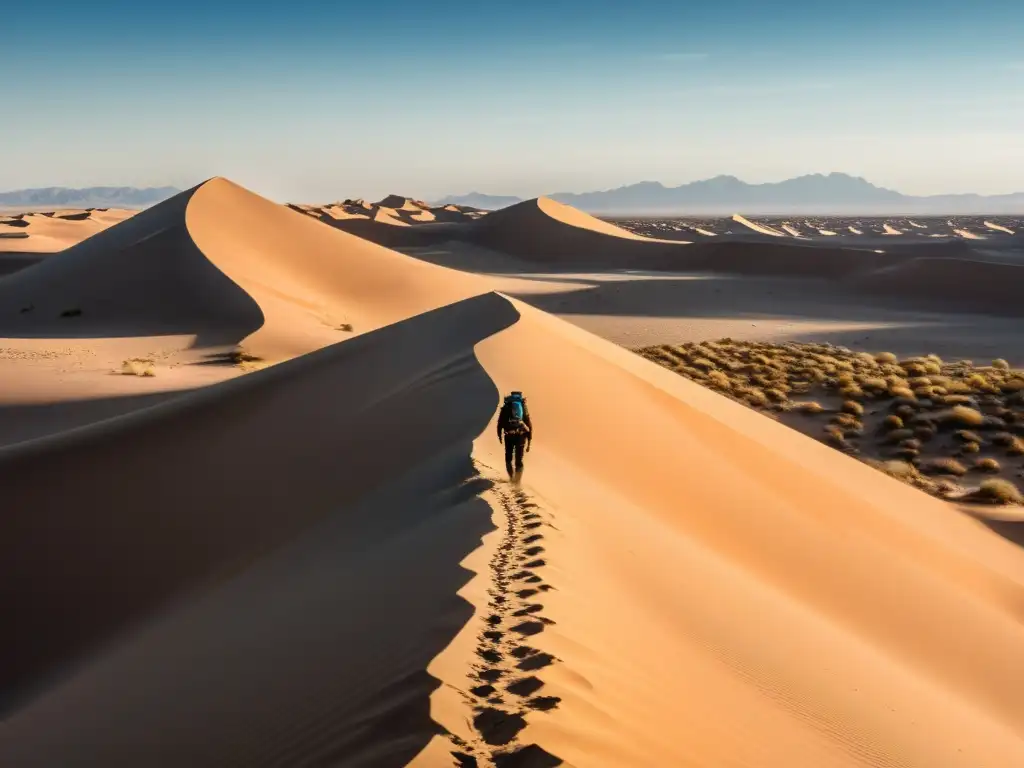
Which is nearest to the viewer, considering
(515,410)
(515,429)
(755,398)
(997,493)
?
(515,429)

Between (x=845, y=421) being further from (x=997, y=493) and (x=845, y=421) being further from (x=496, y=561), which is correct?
(x=496, y=561)

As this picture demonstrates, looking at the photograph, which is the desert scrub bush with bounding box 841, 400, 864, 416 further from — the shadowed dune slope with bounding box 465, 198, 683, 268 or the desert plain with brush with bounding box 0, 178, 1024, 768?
the shadowed dune slope with bounding box 465, 198, 683, 268

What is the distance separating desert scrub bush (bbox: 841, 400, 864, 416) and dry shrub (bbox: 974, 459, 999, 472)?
322cm

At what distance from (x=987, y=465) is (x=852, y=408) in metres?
3.58

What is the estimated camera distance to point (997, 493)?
1267 centimetres

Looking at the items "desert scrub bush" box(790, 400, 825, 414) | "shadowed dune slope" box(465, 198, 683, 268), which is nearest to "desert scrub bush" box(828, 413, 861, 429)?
"desert scrub bush" box(790, 400, 825, 414)

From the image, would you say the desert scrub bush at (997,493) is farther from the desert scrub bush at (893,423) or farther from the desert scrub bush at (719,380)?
the desert scrub bush at (719,380)

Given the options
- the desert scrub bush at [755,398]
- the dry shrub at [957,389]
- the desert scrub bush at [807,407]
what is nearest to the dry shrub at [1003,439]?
the dry shrub at [957,389]

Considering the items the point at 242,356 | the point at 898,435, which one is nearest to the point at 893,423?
the point at 898,435

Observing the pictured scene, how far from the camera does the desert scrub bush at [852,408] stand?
17.5 m

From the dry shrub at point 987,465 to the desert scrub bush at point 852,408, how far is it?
3218 mm

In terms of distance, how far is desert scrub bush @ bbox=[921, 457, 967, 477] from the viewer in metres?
14.2

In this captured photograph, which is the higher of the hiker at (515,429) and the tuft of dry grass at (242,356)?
the hiker at (515,429)

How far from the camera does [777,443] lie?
41.5ft
